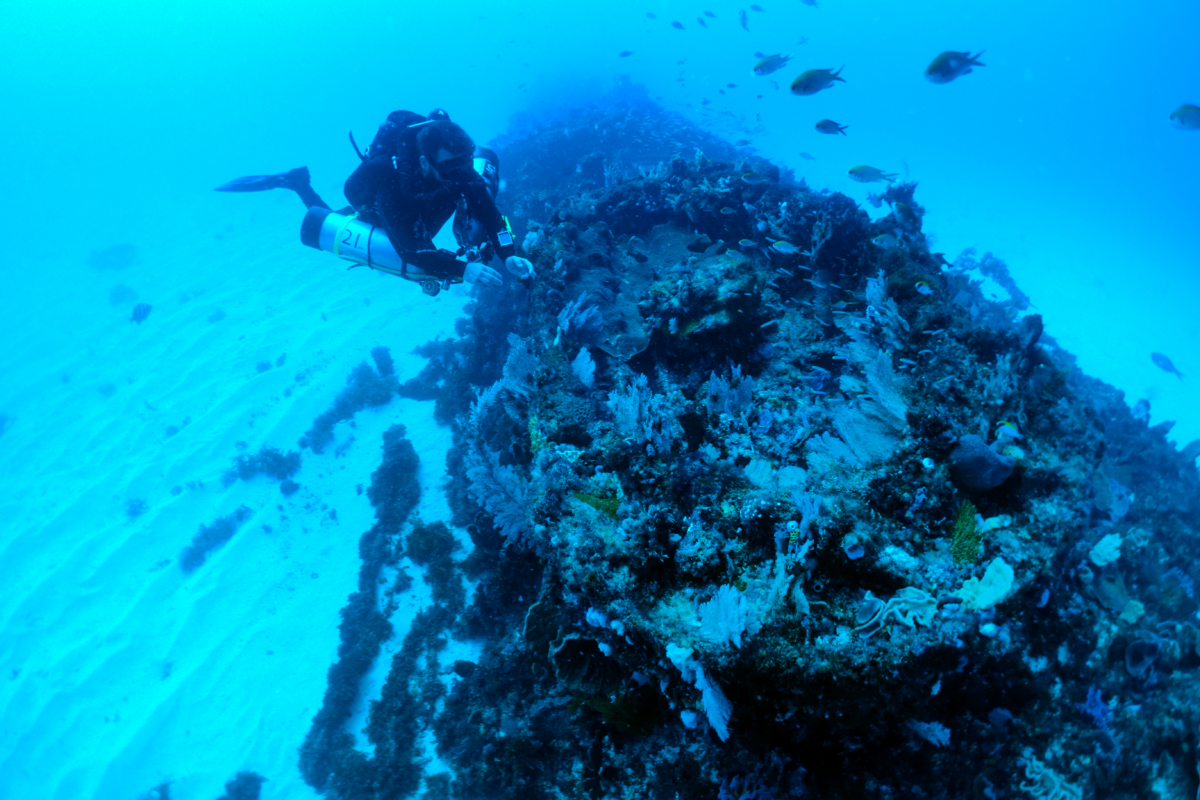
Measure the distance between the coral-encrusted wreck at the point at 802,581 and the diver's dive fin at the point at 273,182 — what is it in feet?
18.8

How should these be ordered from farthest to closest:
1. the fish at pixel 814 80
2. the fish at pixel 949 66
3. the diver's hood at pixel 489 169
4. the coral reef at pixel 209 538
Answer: the coral reef at pixel 209 538 → the diver's hood at pixel 489 169 → the fish at pixel 814 80 → the fish at pixel 949 66

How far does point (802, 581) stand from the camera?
212 centimetres

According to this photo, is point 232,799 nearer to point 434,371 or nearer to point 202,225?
point 434,371

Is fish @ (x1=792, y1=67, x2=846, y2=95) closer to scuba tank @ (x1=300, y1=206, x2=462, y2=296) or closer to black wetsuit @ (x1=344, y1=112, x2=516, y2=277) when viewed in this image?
black wetsuit @ (x1=344, y1=112, x2=516, y2=277)

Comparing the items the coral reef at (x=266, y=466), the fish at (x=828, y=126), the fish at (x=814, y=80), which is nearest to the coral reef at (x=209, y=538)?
the coral reef at (x=266, y=466)

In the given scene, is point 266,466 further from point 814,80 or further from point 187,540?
point 814,80

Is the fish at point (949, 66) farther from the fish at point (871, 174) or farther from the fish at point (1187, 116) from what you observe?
the fish at point (1187, 116)

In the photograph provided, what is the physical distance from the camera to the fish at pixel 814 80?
547 cm

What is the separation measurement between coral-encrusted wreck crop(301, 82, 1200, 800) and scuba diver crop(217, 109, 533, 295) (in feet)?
4.26

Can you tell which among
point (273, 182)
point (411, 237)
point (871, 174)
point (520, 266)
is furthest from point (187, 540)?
point (871, 174)

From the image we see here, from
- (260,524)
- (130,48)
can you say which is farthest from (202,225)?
(130,48)

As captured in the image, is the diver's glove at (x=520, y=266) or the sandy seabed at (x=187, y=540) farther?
the sandy seabed at (x=187, y=540)

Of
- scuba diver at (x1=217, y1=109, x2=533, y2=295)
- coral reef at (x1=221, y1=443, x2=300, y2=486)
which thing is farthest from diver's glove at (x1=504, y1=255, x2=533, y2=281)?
coral reef at (x1=221, y1=443, x2=300, y2=486)

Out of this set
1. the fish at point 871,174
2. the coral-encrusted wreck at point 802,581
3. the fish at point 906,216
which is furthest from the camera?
the fish at point 871,174
